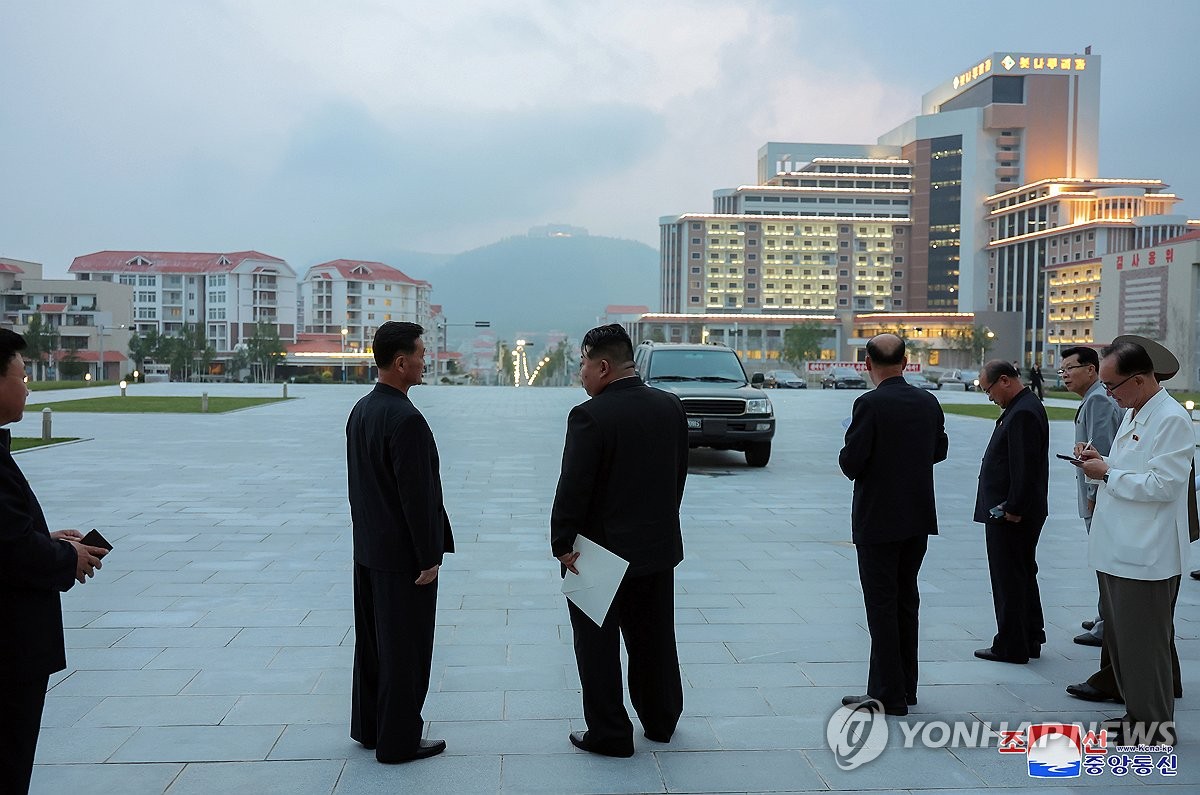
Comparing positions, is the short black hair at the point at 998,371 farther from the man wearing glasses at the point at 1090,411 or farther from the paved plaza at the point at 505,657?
the paved plaza at the point at 505,657

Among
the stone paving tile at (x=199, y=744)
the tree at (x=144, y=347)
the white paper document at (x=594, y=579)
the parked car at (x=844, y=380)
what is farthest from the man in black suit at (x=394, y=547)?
the tree at (x=144, y=347)

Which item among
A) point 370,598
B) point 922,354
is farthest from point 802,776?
point 922,354

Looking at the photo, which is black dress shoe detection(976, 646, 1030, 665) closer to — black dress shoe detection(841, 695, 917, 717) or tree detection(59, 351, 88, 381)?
black dress shoe detection(841, 695, 917, 717)

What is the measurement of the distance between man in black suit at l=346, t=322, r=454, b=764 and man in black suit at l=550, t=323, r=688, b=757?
577 millimetres

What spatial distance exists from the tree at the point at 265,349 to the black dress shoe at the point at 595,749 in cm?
9249

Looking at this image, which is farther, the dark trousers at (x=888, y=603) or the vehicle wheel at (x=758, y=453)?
the vehicle wheel at (x=758, y=453)

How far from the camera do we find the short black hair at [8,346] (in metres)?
2.95

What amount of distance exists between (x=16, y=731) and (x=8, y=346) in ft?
3.92

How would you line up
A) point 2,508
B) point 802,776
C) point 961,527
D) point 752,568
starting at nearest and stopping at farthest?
point 2,508 → point 802,776 → point 752,568 → point 961,527

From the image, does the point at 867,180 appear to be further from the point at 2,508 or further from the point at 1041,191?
the point at 2,508

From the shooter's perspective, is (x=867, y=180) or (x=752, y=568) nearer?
(x=752, y=568)

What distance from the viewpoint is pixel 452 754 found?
4.11m

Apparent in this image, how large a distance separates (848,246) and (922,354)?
32.0 meters

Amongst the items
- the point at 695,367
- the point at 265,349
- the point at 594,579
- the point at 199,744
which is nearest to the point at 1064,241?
the point at 265,349
